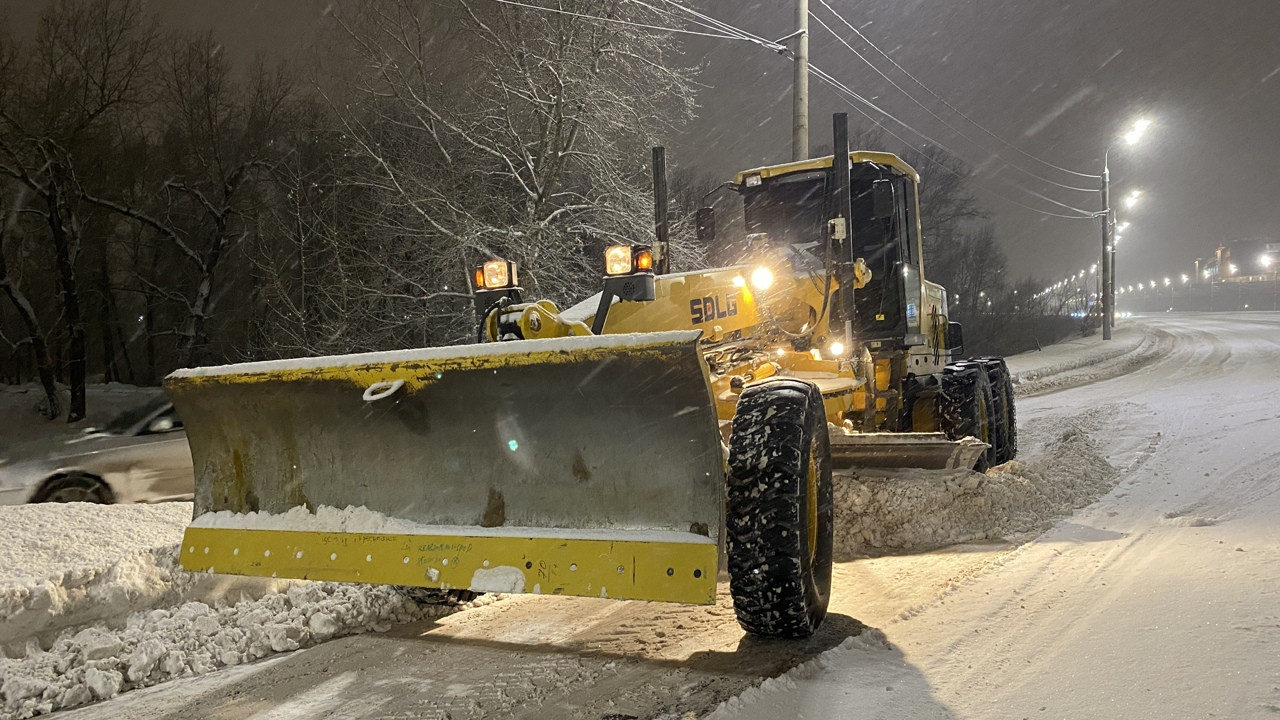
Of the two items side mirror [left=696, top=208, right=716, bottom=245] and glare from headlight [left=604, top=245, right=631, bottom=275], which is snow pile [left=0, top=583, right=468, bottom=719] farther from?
side mirror [left=696, top=208, right=716, bottom=245]

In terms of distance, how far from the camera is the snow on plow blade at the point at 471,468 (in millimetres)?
3244

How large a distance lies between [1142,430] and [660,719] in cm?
895

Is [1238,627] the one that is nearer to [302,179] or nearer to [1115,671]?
[1115,671]

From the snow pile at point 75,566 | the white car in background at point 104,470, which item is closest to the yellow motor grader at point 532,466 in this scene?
the snow pile at point 75,566

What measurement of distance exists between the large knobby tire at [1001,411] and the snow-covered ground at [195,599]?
6.17 feet

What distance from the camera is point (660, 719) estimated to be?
2980 mm

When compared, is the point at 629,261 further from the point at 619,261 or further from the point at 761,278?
the point at 761,278

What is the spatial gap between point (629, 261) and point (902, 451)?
2102 mm

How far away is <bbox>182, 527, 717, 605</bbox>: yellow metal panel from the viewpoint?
3.11m

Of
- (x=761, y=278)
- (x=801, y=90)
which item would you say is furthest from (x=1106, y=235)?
(x=761, y=278)

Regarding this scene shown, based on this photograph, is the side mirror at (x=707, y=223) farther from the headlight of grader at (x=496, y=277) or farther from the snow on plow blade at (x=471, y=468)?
the snow on plow blade at (x=471, y=468)

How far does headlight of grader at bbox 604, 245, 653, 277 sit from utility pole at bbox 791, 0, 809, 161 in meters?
8.12

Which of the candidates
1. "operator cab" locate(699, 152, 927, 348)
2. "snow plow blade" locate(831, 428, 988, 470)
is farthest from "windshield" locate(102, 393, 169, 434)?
"snow plow blade" locate(831, 428, 988, 470)

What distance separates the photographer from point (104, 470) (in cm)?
672
